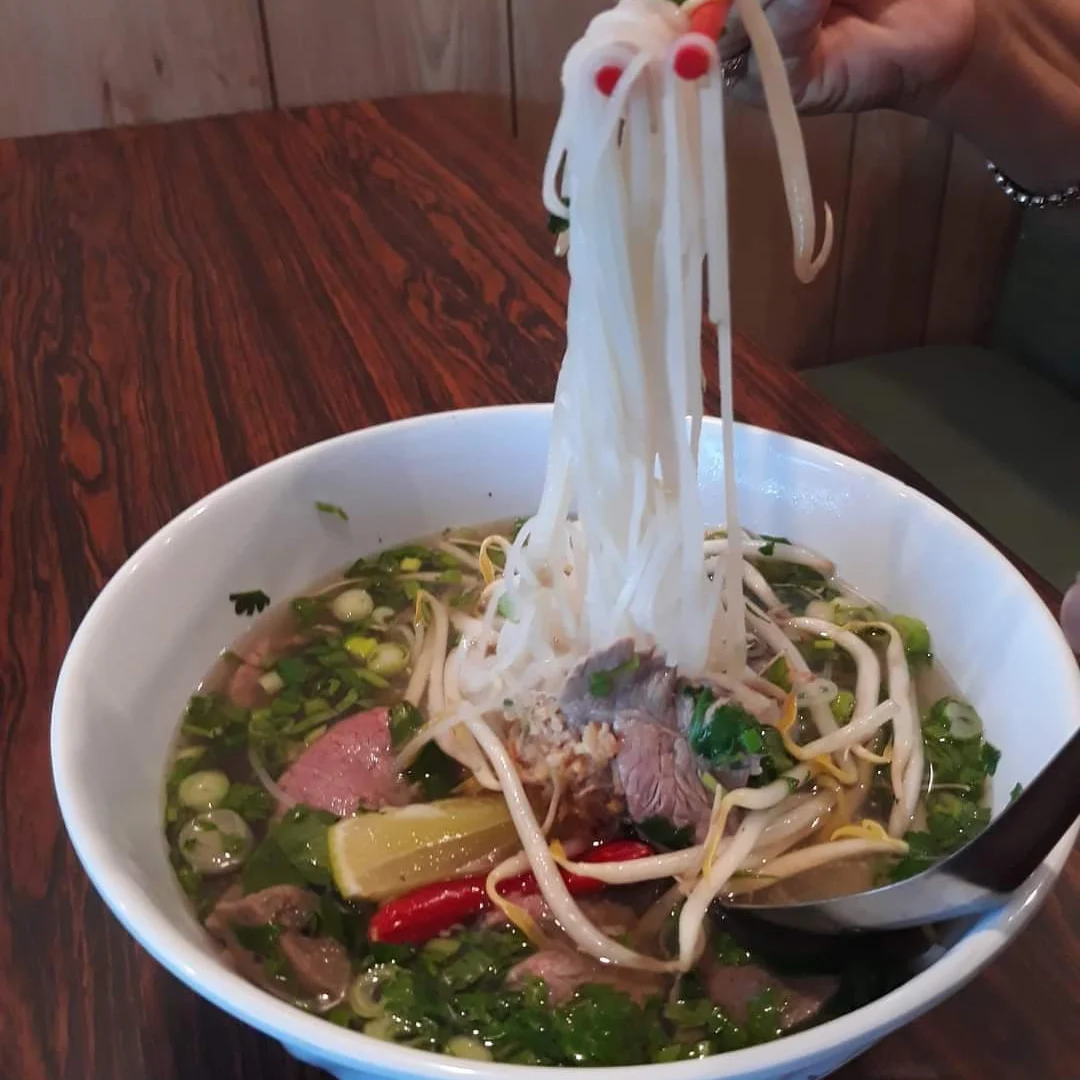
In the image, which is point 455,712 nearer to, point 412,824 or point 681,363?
point 412,824

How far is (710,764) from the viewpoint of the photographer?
3.07 feet

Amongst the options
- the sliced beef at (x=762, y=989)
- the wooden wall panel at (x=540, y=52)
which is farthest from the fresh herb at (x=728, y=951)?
the wooden wall panel at (x=540, y=52)

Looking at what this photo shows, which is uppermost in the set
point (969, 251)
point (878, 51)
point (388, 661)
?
point (878, 51)

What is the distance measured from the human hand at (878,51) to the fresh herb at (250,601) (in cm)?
95

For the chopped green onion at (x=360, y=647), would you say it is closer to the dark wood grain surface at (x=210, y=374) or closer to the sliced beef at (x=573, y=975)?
the dark wood grain surface at (x=210, y=374)

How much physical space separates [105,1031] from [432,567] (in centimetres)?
61

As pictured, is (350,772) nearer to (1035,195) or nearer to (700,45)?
(700,45)

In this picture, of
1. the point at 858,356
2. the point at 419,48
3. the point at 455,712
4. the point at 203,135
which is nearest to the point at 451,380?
the point at 455,712

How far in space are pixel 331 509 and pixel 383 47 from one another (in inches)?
77.3

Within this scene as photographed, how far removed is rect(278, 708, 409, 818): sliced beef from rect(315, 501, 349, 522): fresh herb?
0.24 metres

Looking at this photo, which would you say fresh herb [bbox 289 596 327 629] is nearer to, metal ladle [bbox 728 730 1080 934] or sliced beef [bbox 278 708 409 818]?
sliced beef [bbox 278 708 409 818]

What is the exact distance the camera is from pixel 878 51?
4.95ft

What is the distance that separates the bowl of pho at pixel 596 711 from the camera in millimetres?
739

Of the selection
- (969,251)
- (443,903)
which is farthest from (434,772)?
(969,251)
